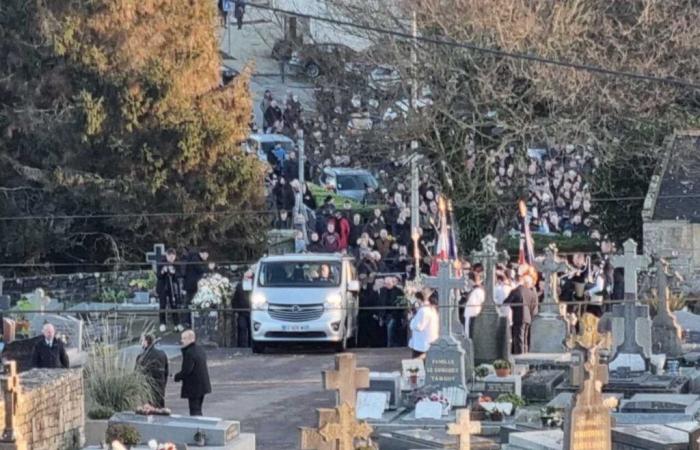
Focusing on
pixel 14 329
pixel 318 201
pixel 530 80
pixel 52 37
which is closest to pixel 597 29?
pixel 530 80

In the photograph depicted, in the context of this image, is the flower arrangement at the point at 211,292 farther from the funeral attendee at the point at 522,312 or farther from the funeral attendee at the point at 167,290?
the funeral attendee at the point at 522,312

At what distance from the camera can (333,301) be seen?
102 feet

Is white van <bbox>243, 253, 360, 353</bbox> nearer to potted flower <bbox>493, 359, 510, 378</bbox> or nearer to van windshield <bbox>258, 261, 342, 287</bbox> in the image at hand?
van windshield <bbox>258, 261, 342, 287</bbox>

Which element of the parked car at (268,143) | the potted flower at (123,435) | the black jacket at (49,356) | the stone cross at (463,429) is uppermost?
the parked car at (268,143)

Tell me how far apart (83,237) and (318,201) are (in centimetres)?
595

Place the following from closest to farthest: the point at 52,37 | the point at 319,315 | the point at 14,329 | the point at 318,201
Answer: the point at 14,329 → the point at 319,315 → the point at 52,37 → the point at 318,201

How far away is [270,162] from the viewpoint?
44562 mm

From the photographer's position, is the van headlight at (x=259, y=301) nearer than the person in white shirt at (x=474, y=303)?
No

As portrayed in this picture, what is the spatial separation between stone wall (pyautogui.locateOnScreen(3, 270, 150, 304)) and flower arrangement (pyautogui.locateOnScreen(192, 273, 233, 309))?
2.95 m

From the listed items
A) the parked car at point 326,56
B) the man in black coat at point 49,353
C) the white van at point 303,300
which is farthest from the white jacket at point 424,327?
the parked car at point 326,56

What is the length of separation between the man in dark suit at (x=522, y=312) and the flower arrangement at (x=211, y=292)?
19.1 feet

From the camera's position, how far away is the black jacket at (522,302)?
29312 mm

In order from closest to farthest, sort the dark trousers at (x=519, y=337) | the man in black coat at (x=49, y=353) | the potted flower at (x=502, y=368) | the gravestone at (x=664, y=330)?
the man in black coat at (x=49, y=353)
the potted flower at (x=502, y=368)
the gravestone at (x=664, y=330)
the dark trousers at (x=519, y=337)

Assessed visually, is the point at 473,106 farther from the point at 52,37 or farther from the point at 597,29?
the point at 52,37
